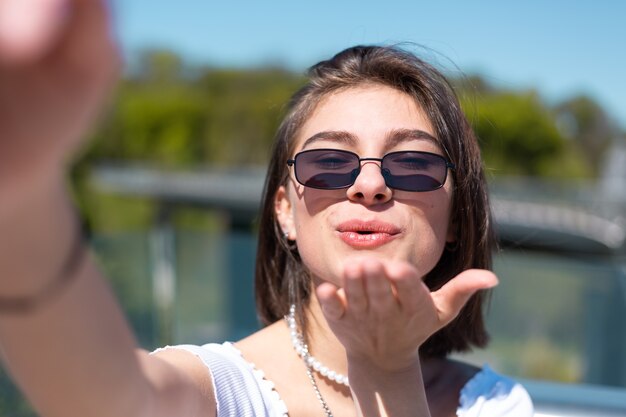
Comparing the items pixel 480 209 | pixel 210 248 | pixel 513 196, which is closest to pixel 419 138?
pixel 480 209

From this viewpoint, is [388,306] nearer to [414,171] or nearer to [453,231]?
[414,171]

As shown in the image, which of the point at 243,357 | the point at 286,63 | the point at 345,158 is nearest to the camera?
the point at 345,158

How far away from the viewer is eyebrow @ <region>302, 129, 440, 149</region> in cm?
165

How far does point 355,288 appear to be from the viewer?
1.11m

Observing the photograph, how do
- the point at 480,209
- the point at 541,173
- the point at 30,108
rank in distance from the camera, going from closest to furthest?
the point at 30,108 → the point at 480,209 → the point at 541,173

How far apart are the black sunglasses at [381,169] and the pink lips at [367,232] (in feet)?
0.31

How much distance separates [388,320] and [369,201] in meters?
0.45

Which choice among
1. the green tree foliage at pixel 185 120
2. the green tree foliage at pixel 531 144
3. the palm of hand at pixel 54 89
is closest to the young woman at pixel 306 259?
the palm of hand at pixel 54 89

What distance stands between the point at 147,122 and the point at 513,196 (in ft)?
107

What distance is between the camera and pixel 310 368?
178cm

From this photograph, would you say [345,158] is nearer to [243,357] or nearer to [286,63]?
[243,357]

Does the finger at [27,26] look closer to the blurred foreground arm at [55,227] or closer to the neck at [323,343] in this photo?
the blurred foreground arm at [55,227]

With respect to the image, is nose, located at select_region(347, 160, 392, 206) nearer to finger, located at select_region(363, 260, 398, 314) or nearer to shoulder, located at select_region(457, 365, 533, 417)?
finger, located at select_region(363, 260, 398, 314)

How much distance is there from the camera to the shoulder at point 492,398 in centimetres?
179
